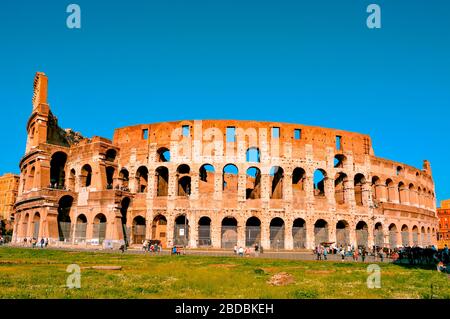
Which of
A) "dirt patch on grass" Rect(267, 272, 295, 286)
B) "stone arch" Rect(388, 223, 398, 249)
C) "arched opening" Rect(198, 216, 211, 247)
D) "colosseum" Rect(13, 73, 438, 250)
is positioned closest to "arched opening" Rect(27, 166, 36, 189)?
"colosseum" Rect(13, 73, 438, 250)

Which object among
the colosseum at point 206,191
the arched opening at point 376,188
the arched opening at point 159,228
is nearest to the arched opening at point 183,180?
the colosseum at point 206,191

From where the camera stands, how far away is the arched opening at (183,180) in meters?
43.6

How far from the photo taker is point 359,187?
4656 cm

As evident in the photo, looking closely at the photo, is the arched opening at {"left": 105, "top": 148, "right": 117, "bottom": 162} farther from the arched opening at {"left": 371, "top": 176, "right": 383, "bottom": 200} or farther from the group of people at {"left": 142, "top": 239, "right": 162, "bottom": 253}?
the arched opening at {"left": 371, "top": 176, "right": 383, "bottom": 200}

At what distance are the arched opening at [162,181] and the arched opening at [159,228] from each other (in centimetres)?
310

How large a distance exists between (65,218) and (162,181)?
1220cm

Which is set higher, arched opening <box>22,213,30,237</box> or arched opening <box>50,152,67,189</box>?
arched opening <box>50,152,67,189</box>

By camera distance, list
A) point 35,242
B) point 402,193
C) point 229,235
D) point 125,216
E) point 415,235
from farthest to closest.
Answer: point 415,235, point 402,193, point 125,216, point 229,235, point 35,242

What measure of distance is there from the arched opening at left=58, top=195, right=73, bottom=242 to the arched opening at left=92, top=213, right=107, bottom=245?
13.8 feet

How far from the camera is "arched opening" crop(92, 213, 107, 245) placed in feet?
133

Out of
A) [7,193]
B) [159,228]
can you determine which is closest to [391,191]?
[159,228]

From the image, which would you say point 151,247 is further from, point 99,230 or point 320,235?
point 320,235

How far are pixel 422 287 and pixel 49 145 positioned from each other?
43.5 meters
